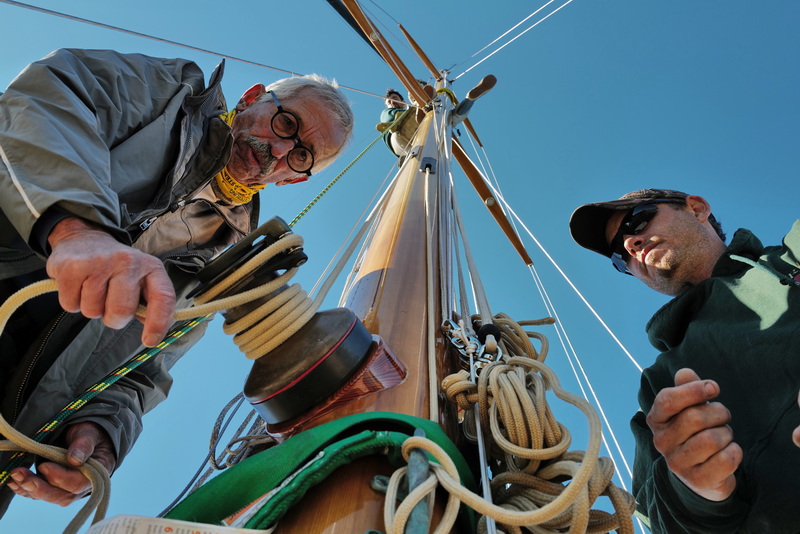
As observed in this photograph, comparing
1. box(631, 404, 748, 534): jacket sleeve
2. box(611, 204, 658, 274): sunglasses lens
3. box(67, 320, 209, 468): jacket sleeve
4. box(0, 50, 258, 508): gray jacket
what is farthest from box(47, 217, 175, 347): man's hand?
box(611, 204, 658, 274): sunglasses lens

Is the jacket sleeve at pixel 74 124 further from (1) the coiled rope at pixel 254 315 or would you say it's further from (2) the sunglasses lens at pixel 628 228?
(2) the sunglasses lens at pixel 628 228

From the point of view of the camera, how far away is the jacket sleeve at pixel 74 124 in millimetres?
826

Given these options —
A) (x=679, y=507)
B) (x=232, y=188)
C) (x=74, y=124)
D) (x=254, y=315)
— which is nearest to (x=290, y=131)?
(x=232, y=188)

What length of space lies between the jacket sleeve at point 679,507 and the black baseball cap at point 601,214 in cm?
108

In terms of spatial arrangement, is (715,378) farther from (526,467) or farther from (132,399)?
(132,399)

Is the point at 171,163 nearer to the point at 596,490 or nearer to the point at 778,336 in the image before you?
the point at 596,490

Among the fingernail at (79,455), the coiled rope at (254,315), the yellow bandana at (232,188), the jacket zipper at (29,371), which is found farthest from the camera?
the yellow bandana at (232,188)

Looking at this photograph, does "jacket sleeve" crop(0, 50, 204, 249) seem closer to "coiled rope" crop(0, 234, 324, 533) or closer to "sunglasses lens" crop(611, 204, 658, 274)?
"coiled rope" crop(0, 234, 324, 533)

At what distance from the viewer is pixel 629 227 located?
7.56ft

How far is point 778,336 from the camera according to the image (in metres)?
1.39

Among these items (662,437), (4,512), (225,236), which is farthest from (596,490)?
(225,236)

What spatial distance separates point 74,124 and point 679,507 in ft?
5.48

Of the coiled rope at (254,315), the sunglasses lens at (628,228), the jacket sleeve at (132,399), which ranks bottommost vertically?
the sunglasses lens at (628,228)

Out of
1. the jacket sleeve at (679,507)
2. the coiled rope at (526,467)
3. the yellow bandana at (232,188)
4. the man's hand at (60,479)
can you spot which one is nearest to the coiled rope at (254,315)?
the man's hand at (60,479)
